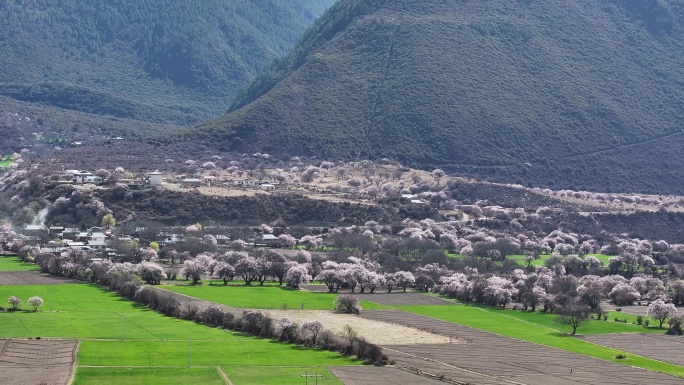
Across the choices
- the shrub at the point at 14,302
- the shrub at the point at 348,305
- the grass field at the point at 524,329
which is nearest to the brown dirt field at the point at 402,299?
the grass field at the point at 524,329

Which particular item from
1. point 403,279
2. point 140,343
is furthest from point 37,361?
point 403,279

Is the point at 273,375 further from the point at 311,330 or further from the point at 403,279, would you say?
the point at 403,279

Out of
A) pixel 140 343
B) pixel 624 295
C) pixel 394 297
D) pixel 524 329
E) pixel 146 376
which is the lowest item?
pixel 146 376

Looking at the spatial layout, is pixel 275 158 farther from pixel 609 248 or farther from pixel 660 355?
pixel 660 355

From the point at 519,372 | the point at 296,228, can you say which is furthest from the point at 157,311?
the point at 296,228

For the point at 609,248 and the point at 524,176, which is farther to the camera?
the point at 524,176

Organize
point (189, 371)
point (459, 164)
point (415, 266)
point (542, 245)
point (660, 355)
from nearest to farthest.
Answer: point (189, 371) → point (660, 355) → point (415, 266) → point (542, 245) → point (459, 164)
